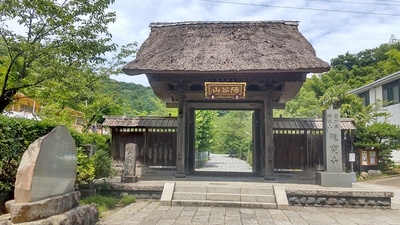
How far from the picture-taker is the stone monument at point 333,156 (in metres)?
8.48

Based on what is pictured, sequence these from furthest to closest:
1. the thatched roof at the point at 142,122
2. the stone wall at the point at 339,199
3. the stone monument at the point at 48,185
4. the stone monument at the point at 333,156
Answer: the thatched roof at the point at 142,122
the stone monument at the point at 333,156
the stone wall at the point at 339,199
the stone monument at the point at 48,185

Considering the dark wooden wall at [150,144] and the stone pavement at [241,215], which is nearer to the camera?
the stone pavement at [241,215]

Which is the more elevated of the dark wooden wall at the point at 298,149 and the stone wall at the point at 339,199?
the dark wooden wall at the point at 298,149

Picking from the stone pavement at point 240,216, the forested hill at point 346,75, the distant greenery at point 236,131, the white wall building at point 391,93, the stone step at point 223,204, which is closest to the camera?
the stone pavement at point 240,216

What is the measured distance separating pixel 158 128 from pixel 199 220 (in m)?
5.41

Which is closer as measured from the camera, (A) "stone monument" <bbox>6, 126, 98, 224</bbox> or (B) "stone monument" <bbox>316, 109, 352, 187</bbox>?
(A) "stone monument" <bbox>6, 126, 98, 224</bbox>

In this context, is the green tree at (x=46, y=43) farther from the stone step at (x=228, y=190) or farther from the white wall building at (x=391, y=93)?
the white wall building at (x=391, y=93)

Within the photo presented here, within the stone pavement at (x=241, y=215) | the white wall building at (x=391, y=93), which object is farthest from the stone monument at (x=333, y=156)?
the white wall building at (x=391, y=93)

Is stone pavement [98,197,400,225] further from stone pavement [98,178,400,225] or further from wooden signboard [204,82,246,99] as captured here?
wooden signboard [204,82,246,99]

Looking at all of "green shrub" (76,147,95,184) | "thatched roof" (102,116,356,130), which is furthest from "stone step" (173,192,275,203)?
"thatched roof" (102,116,356,130)

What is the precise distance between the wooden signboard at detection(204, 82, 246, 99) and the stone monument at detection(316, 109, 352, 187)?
8.62 ft

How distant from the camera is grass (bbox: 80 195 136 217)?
7040 millimetres

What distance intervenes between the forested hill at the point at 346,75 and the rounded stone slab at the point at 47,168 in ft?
74.8

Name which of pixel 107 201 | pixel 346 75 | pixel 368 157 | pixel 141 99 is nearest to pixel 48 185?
pixel 107 201
